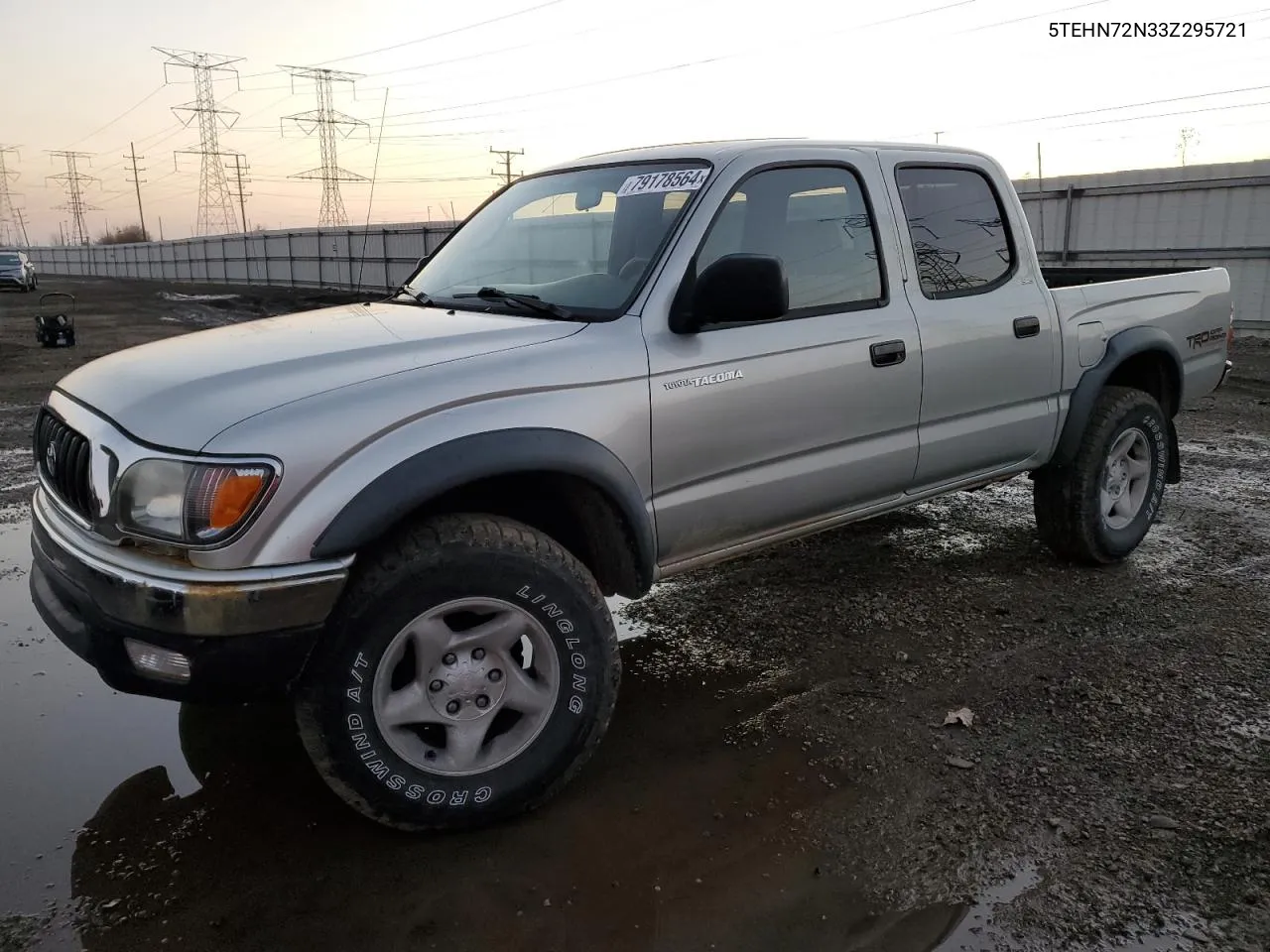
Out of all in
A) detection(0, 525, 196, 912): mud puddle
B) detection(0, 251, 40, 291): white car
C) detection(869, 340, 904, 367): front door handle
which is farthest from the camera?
detection(0, 251, 40, 291): white car

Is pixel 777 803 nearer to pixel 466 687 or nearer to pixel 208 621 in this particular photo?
pixel 466 687

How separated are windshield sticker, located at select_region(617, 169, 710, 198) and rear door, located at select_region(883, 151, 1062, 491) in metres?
0.97

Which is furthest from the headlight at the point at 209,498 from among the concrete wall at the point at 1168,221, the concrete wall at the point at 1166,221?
the concrete wall at the point at 1168,221

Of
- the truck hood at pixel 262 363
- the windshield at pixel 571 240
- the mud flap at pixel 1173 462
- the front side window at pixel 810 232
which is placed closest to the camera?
the truck hood at pixel 262 363

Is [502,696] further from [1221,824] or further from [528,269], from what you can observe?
[1221,824]

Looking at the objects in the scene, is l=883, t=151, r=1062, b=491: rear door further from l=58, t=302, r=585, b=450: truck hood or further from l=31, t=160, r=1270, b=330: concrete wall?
l=31, t=160, r=1270, b=330: concrete wall

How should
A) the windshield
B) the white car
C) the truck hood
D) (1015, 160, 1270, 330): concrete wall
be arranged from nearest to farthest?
the truck hood, the windshield, (1015, 160, 1270, 330): concrete wall, the white car

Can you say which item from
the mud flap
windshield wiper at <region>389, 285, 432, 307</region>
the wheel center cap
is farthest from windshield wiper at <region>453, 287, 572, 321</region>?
the mud flap

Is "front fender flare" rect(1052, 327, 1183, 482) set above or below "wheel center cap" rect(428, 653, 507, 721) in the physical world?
above

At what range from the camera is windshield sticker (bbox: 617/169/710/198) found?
3301 millimetres

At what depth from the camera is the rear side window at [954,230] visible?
388 centimetres

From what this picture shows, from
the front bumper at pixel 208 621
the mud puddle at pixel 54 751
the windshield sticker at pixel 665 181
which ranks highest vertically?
the windshield sticker at pixel 665 181

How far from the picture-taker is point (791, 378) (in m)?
3.29

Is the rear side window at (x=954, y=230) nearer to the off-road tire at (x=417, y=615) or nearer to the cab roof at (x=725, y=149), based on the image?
the cab roof at (x=725, y=149)
